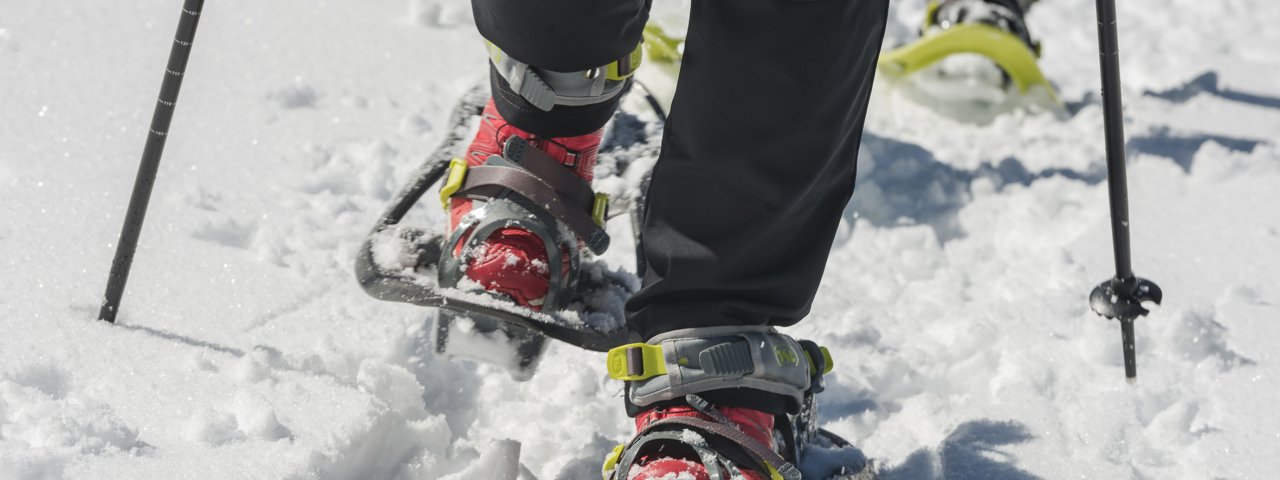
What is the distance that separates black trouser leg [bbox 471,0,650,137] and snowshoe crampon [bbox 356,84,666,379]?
262 mm

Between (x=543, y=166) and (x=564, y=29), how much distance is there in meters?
0.30

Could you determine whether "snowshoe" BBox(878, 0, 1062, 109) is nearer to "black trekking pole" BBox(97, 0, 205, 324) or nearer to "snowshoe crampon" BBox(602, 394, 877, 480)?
"snowshoe crampon" BBox(602, 394, 877, 480)

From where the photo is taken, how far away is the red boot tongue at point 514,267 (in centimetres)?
166

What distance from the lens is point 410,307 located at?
2.05 meters

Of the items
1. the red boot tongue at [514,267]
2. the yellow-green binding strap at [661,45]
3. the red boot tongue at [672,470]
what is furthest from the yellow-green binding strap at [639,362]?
the yellow-green binding strap at [661,45]

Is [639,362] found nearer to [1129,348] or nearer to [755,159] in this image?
[755,159]

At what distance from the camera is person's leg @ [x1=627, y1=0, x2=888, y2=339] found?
1.34 m

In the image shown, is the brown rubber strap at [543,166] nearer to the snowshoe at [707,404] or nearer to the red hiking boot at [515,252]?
the red hiking boot at [515,252]

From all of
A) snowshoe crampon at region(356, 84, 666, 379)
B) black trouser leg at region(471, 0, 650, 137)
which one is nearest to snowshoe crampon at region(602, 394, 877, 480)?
snowshoe crampon at region(356, 84, 666, 379)

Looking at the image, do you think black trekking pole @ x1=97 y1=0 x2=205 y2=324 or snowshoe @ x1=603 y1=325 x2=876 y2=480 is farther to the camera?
black trekking pole @ x1=97 y1=0 x2=205 y2=324

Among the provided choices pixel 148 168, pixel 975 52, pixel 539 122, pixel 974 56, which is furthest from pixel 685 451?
pixel 974 56

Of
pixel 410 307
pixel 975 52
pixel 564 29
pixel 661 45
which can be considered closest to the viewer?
pixel 564 29

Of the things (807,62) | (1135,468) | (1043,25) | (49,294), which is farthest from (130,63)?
(1043,25)

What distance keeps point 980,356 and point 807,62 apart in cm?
100
